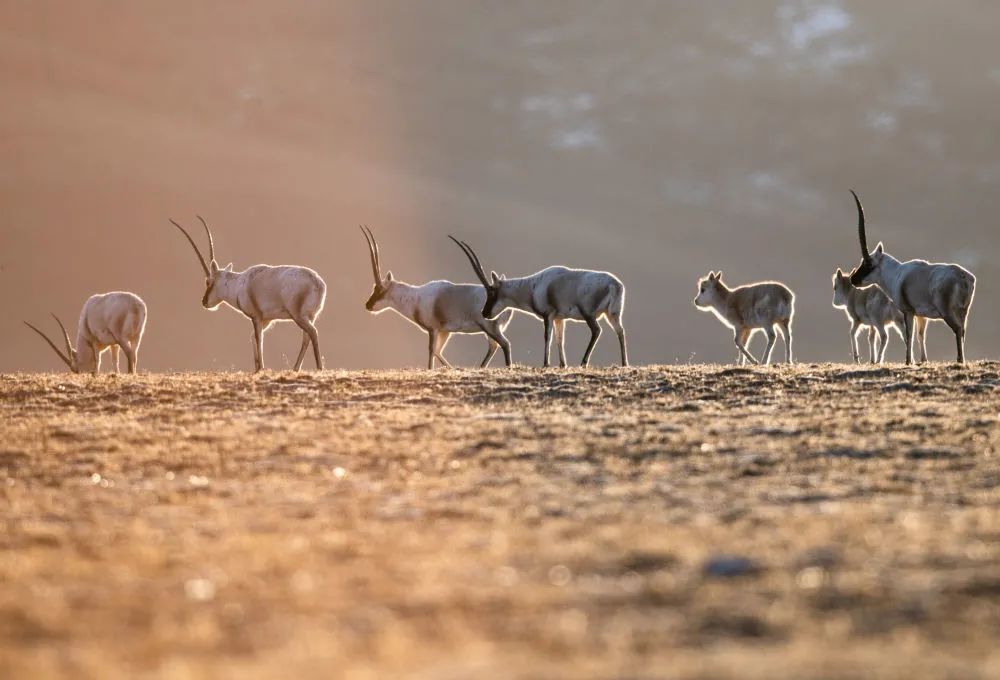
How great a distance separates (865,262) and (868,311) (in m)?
7.02

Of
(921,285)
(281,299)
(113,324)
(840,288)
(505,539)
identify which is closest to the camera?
(505,539)

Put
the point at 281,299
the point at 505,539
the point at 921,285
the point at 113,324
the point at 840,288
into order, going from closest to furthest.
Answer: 1. the point at 505,539
2. the point at 921,285
3. the point at 281,299
4. the point at 113,324
5. the point at 840,288

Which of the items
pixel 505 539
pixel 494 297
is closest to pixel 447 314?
pixel 494 297

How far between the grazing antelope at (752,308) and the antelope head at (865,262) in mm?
Result: 3854

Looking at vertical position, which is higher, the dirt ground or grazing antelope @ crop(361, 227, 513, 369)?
grazing antelope @ crop(361, 227, 513, 369)

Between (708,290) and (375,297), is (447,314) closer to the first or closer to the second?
(375,297)

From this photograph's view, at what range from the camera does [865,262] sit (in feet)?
80.6

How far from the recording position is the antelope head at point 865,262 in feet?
80.5

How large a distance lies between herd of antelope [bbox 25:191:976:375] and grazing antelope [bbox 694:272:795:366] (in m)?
0.03

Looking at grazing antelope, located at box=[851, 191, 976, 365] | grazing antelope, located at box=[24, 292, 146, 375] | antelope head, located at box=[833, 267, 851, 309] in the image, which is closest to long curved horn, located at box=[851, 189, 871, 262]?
grazing antelope, located at box=[851, 191, 976, 365]

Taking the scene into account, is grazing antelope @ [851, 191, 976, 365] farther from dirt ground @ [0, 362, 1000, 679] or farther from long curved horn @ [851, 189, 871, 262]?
dirt ground @ [0, 362, 1000, 679]

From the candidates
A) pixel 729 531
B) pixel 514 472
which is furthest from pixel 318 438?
pixel 729 531

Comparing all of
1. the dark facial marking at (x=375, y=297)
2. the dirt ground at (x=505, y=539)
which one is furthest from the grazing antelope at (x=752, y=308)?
the dirt ground at (x=505, y=539)

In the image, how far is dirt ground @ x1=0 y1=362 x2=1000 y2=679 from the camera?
4855mm
